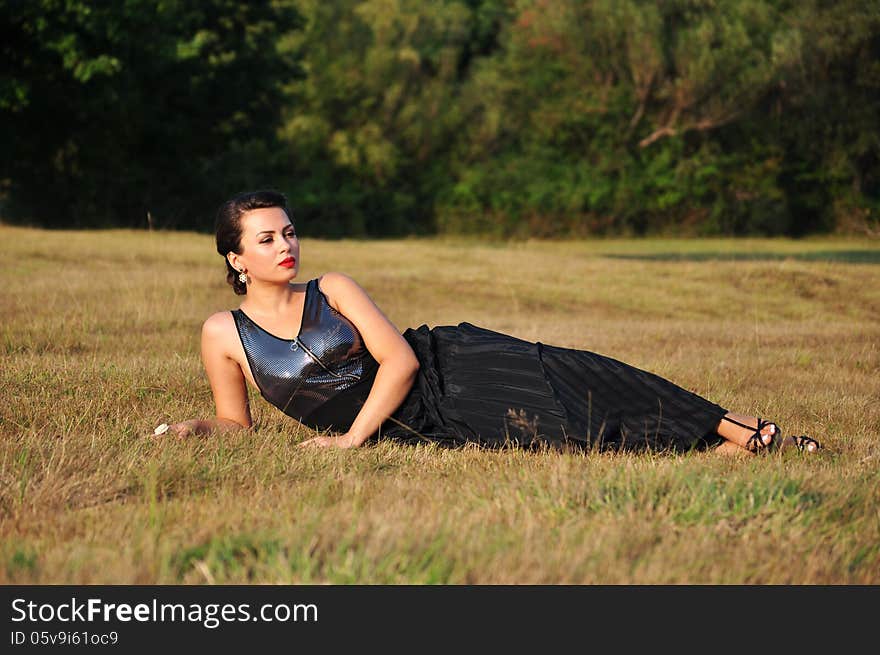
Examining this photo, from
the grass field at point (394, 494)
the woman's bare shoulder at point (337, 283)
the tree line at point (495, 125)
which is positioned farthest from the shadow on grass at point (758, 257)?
the woman's bare shoulder at point (337, 283)

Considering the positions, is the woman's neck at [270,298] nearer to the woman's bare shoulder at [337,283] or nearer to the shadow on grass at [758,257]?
the woman's bare shoulder at [337,283]

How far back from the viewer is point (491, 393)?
5160 mm

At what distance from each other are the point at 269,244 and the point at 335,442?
976mm

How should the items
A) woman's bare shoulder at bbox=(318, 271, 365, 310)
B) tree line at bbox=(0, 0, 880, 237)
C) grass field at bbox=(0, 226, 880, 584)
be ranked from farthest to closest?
tree line at bbox=(0, 0, 880, 237)
woman's bare shoulder at bbox=(318, 271, 365, 310)
grass field at bbox=(0, 226, 880, 584)

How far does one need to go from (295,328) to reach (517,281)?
10.9 m

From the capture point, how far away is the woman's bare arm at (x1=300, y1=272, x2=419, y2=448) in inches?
197

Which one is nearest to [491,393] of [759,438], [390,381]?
[390,381]

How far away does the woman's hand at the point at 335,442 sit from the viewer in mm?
4902

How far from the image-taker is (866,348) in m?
9.67

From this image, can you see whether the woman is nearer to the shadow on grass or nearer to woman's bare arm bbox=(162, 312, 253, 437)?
woman's bare arm bbox=(162, 312, 253, 437)

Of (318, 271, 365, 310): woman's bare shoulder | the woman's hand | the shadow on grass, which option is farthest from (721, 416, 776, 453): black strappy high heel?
the shadow on grass

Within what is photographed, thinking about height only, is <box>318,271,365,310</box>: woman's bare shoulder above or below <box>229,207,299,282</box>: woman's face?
below

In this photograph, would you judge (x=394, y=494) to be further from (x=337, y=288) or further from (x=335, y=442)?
(x=337, y=288)

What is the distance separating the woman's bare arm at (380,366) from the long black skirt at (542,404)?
0.52ft
